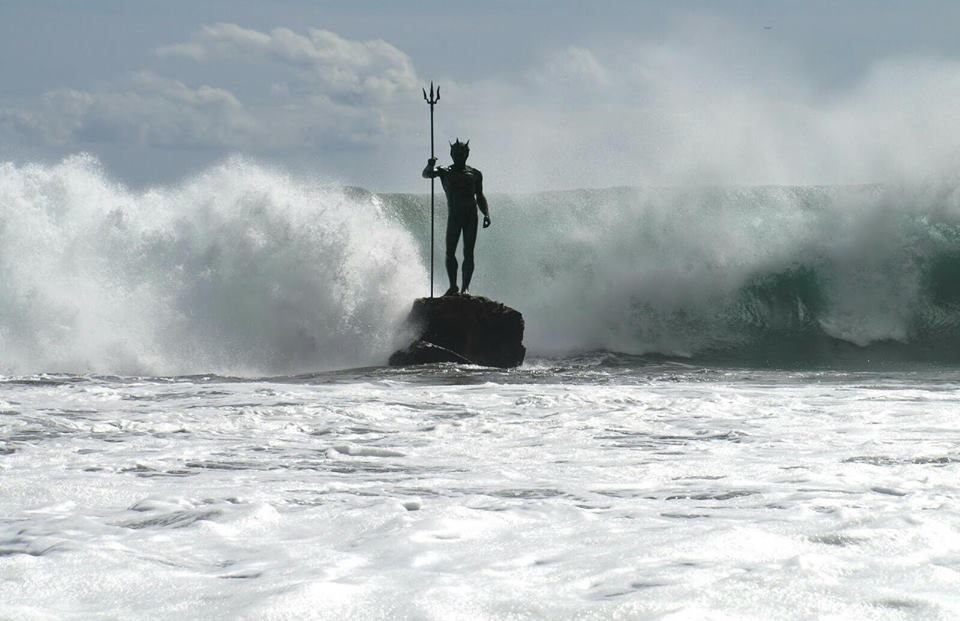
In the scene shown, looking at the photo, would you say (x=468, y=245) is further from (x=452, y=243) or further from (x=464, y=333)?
(x=464, y=333)

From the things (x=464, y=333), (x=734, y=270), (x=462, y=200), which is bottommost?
(x=464, y=333)

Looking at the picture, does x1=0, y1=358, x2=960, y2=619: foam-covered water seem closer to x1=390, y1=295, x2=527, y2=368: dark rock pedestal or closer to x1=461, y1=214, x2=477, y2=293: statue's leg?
x1=390, y1=295, x2=527, y2=368: dark rock pedestal

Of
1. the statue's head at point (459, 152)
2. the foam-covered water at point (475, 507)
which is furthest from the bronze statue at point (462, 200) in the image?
the foam-covered water at point (475, 507)

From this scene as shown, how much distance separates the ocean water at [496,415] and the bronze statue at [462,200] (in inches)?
44.1

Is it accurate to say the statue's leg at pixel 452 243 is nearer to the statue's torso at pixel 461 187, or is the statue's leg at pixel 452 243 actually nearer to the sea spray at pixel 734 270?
the statue's torso at pixel 461 187

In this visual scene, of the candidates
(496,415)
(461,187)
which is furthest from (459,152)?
(496,415)

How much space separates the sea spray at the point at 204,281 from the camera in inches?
563

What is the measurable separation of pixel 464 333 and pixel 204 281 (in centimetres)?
391

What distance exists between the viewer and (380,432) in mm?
7953

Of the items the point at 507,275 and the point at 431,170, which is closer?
the point at 431,170

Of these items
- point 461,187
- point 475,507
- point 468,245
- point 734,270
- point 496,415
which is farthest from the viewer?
point 734,270

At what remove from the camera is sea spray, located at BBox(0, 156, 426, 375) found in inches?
563

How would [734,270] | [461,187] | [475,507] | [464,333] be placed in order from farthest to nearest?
[734,270]
[461,187]
[464,333]
[475,507]

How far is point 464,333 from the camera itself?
13.6 m
